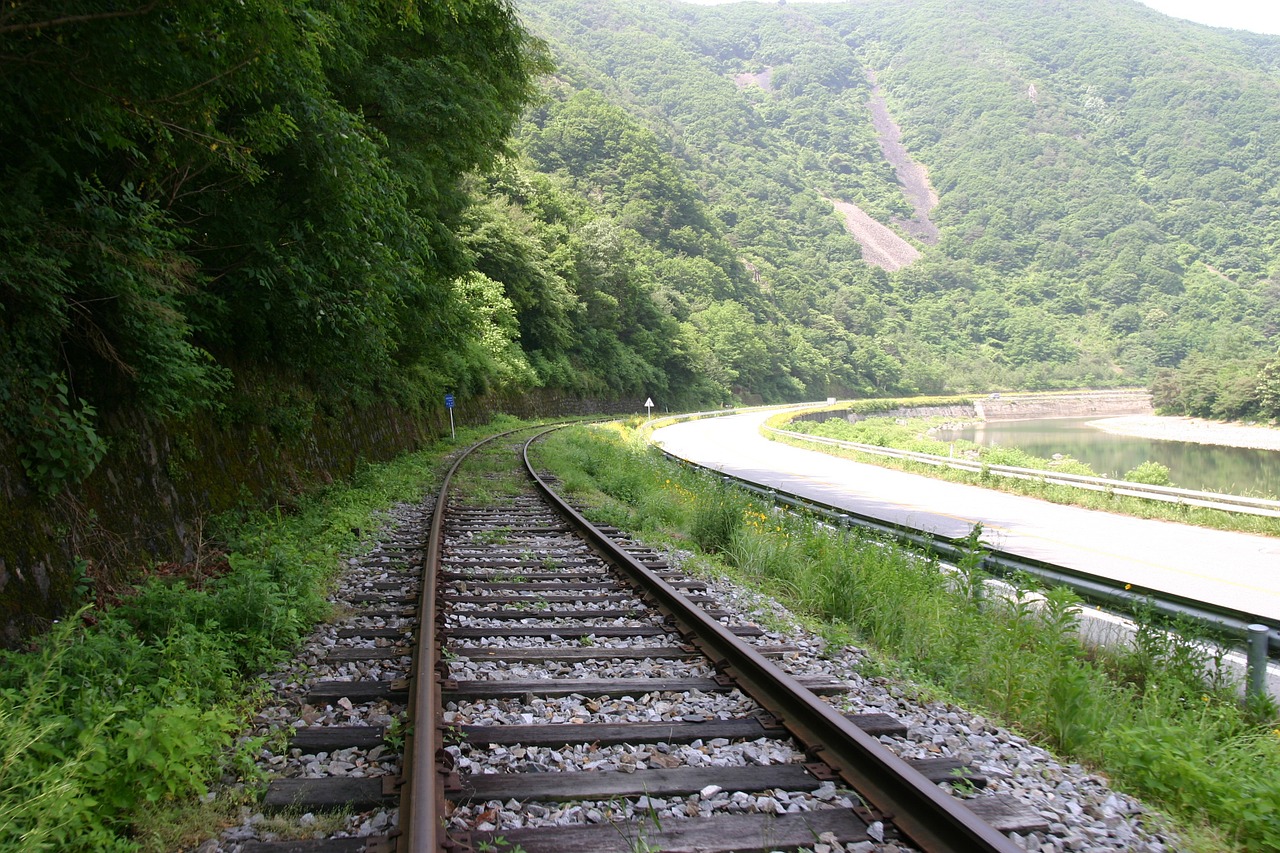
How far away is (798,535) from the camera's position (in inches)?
388

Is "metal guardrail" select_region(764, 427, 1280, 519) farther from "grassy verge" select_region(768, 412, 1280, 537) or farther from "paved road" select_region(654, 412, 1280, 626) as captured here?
"paved road" select_region(654, 412, 1280, 626)

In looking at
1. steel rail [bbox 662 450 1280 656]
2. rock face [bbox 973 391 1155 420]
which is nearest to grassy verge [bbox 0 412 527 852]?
steel rail [bbox 662 450 1280 656]

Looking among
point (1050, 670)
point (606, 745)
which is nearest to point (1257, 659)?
point (1050, 670)

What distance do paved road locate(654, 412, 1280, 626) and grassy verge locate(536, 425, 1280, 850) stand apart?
100 cm

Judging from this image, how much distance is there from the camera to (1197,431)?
63531mm

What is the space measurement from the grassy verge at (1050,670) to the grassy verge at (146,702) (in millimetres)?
4172

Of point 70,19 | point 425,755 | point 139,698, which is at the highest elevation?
point 70,19

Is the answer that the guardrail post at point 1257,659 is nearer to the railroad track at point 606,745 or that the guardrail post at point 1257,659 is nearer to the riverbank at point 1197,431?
the railroad track at point 606,745

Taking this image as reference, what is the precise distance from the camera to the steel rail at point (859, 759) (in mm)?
2785

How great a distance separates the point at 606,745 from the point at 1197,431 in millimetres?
76249

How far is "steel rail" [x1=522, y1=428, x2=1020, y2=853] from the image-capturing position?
2.79m

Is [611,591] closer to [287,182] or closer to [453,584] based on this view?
[453,584]

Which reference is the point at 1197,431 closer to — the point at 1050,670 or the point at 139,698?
the point at 1050,670

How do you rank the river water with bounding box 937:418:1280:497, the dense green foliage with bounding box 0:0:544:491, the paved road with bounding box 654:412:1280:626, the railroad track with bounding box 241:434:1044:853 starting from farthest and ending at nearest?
the river water with bounding box 937:418:1280:497 < the paved road with bounding box 654:412:1280:626 < the dense green foliage with bounding box 0:0:544:491 < the railroad track with bounding box 241:434:1044:853
